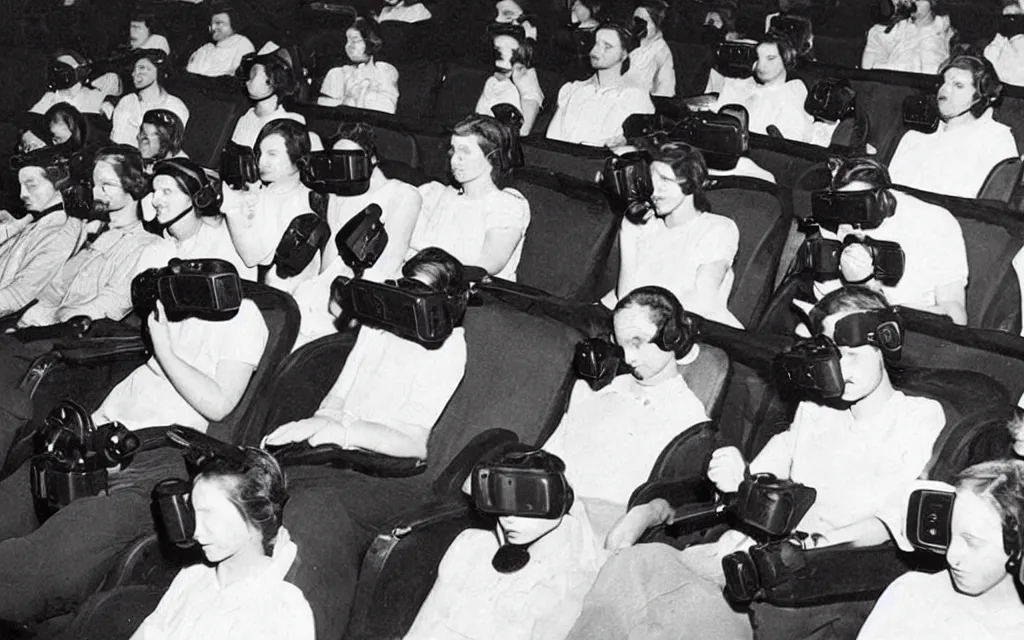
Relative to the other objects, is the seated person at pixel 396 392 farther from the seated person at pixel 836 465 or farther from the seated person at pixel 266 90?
the seated person at pixel 266 90

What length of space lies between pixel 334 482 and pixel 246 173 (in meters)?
1.44

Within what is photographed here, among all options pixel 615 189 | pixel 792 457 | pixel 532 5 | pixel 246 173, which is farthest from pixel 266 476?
pixel 532 5

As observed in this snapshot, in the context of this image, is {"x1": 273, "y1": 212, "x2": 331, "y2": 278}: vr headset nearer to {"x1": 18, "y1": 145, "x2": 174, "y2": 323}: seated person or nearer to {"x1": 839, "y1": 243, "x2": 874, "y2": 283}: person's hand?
{"x1": 18, "y1": 145, "x2": 174, "y2": 323}: seated person

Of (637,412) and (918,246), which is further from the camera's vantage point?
(918,246)

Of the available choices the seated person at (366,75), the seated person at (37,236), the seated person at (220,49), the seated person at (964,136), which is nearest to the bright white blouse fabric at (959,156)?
the seated person at (964,136)

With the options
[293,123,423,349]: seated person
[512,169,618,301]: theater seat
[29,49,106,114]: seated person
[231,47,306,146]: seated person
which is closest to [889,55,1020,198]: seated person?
[512,169,618,301]: theater seat

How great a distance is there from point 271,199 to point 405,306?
1197 mm

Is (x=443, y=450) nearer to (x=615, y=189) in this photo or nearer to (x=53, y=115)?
(x=615, y=189)

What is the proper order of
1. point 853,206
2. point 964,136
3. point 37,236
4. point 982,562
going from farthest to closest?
point 37,236 < point 964,136 < point 853,206 < point 982,562

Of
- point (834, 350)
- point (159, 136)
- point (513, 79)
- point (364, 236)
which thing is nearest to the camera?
point (834, 350)

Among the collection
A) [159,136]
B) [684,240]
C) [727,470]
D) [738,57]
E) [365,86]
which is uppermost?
[738,57]

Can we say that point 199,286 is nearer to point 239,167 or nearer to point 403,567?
point 403,567

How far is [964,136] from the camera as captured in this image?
3.96 metres

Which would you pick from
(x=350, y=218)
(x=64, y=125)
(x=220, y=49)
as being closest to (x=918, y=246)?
(x=350, y=218)
